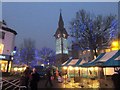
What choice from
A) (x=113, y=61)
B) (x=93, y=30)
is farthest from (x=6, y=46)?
(x=113, y=61)

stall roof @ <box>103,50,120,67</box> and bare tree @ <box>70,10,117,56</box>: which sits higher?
bare tree @ <box>70,10,117,56</box>

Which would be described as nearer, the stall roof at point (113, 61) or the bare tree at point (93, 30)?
the stall roof at point (113, 61)

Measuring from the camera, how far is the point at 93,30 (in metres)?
41.4

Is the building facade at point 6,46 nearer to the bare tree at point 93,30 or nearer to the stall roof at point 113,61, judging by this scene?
the bare tree at point 93,30

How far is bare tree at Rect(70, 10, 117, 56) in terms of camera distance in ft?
136

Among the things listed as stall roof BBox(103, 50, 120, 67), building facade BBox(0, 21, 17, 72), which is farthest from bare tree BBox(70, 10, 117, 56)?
stall roof BBox(103, 50, 120, 67)

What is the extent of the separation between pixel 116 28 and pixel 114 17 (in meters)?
2.07

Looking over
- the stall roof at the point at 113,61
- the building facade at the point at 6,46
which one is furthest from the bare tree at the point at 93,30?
the stall roof at the point at 113,61

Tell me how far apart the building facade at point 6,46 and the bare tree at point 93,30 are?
12794mm

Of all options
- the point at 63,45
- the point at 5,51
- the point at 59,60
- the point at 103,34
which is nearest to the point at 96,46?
the point at 103,34

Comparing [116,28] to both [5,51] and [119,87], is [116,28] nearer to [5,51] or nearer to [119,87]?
[5,51]

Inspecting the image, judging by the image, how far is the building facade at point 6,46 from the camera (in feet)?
141

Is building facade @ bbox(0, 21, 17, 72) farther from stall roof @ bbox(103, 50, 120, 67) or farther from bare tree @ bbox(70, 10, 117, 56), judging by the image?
stall roof @ bbox(103, 50, 120, 67)

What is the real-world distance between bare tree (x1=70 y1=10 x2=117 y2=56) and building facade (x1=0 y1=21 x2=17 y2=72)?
12.8 metres
